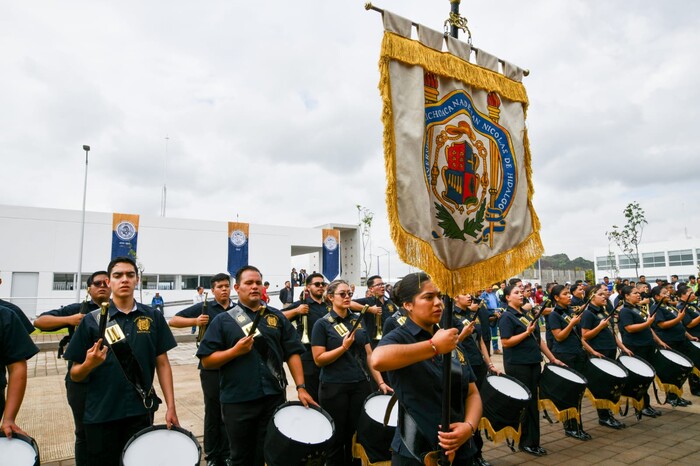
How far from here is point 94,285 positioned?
15.1ft

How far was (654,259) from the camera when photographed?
58406mm

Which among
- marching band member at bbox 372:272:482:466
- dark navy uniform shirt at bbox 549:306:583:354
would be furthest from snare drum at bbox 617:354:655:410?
marching band member at bbox 372:272:482:466

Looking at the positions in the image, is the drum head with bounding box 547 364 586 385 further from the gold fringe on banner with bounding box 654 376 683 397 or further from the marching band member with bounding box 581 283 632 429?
the gold fringe on banner with bounding box 654 376 683 397

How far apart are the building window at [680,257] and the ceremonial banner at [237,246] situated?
51479mm

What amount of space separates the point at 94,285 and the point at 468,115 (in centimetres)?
388

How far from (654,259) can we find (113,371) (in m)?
68.0

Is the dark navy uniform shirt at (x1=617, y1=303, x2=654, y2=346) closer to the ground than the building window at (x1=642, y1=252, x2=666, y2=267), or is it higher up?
closer to the ground

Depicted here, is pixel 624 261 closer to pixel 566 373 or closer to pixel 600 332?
pixel 600 332

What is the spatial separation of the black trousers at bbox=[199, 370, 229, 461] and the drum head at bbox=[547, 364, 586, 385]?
12.8 feet

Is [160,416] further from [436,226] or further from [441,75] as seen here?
[441,75]

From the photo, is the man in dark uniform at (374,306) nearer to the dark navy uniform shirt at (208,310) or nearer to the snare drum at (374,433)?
the dark navy uniform shirt at (208,310)

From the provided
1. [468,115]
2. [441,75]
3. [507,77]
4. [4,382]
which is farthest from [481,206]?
[4,382]

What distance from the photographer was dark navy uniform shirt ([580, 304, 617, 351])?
6.68 meters

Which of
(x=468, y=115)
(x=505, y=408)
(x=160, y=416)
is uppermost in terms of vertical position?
(x=468, y=115)
